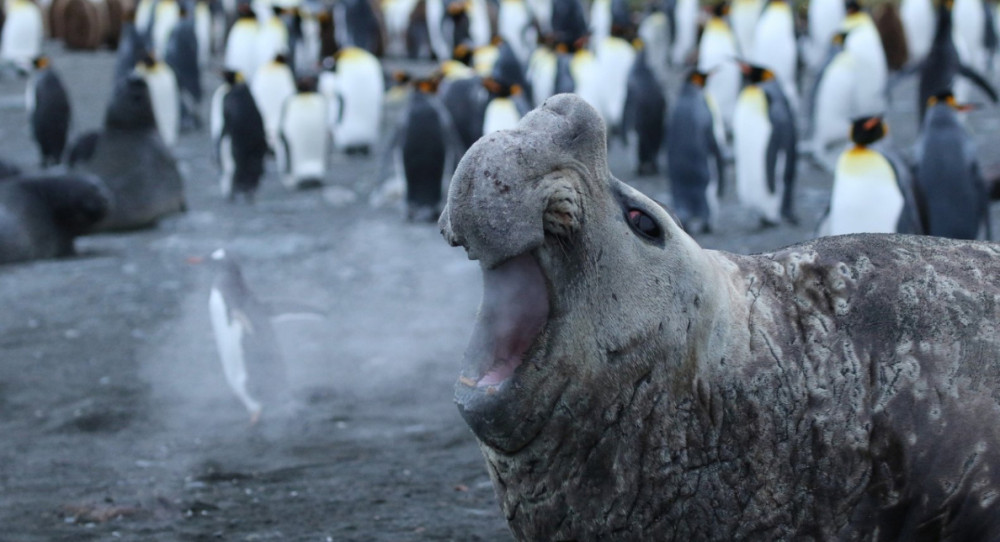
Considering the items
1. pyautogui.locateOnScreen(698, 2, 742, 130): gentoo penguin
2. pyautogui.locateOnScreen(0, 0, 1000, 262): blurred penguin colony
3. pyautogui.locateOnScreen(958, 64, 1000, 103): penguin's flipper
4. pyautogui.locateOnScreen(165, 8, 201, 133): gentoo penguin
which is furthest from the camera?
pyautogui.locateOnScreen(165, 8, 201, 133): gentoo penguin

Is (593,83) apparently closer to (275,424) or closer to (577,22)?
(577,22)

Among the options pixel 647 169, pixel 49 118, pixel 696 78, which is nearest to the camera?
pixel 696 78

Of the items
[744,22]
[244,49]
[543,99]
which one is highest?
[543,99]

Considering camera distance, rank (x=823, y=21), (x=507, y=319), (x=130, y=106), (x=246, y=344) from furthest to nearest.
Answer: (x=823, y=21) < (x=130, y=106) < (x=246, y=344) < (x=507, y=319)

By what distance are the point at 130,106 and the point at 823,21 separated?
1256cm

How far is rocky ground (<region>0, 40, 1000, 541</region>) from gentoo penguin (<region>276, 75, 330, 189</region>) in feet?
4.60

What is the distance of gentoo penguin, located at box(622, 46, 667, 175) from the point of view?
14055 mm

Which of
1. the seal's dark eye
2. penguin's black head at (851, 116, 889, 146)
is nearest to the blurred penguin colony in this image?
penguin's black head at (851, 116, 889, 146)

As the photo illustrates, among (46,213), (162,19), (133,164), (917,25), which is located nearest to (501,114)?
(133,164)

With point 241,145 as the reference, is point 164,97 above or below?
above

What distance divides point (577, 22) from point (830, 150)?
36.4ft

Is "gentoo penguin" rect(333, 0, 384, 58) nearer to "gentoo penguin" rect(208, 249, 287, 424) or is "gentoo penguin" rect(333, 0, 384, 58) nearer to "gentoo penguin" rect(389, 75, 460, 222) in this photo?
"gentoo penguin" rect(389, 75, 460, 222)

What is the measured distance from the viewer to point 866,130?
26.4ft

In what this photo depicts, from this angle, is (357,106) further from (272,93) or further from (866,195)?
(866,195)
